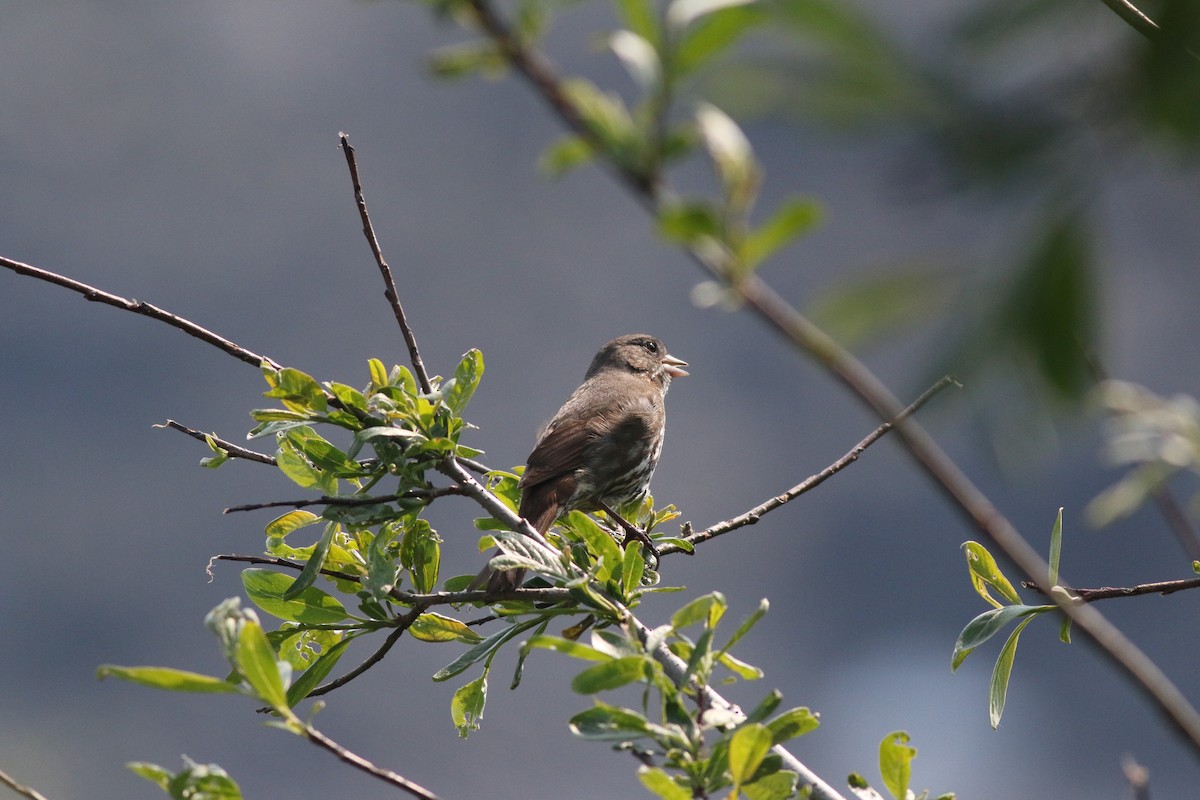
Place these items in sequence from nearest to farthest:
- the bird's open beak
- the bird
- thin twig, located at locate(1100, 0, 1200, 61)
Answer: thin twig, located at locate(1100, 0, 1200, 61) → the bird → the bird's open beak

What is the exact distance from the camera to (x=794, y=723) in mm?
2076

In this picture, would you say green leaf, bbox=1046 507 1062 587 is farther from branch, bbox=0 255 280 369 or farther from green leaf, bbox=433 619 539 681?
branch, bbox=0 255 280 369

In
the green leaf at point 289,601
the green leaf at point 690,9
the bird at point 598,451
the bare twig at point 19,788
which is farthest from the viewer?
the bird at point 598,451

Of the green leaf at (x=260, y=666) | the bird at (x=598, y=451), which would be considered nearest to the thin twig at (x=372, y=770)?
the green leaf at (x=260, y=666)

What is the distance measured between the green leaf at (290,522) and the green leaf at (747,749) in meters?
1.54

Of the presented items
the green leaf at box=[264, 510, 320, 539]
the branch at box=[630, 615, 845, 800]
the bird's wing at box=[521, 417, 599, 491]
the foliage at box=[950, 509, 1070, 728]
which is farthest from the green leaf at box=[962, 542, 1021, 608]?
the bird's wing at box=[521, 417, 599, 491]

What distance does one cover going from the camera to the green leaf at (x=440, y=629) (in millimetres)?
2902

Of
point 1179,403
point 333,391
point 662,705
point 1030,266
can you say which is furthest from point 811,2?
point 333,391

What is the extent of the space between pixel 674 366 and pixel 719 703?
5731mm

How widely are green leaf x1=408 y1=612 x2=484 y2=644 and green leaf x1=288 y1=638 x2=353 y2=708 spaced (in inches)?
6.8

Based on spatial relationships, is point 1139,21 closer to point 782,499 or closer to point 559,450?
point 782,499

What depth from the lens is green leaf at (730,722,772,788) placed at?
189cm

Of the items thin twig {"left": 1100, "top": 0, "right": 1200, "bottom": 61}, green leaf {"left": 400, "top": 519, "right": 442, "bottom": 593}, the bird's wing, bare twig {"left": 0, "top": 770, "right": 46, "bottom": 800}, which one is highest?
the bird's wing

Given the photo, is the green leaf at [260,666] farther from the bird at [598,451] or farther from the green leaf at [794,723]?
the bird at [598,451]
